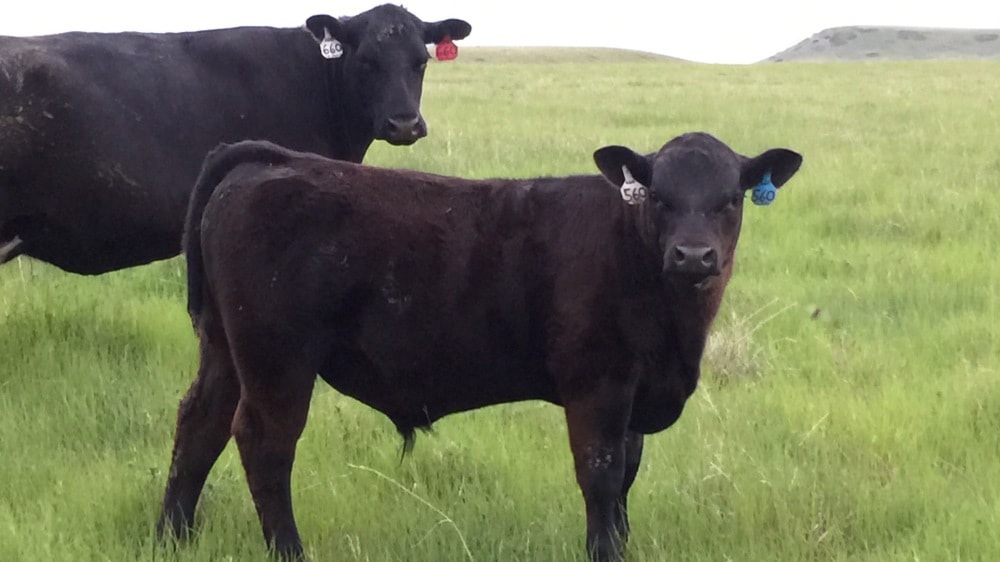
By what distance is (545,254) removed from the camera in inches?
147

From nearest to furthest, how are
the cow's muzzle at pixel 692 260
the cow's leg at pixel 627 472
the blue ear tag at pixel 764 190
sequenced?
the cow's muzzle at pixel 692 260 < the blue ear tag at pixel 764 190 < the cow's leg at pixel 627 472

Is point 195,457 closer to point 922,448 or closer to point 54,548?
point 54,548

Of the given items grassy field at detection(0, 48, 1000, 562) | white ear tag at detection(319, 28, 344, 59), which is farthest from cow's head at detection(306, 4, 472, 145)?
grassy field at detection(0, 48, 1000, 562)

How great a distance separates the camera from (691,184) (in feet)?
11.6

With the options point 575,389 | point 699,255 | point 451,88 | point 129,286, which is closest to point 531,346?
point 575,389

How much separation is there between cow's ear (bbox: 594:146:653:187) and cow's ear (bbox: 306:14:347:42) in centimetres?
359

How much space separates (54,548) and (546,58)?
237 ft

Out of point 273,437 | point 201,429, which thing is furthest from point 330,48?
point 273,437

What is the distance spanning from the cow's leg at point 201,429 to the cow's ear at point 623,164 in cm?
144

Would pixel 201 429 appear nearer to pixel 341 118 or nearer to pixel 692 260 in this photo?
pixel 692 260

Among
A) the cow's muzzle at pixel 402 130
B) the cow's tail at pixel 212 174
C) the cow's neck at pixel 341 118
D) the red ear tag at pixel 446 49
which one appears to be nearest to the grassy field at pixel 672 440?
the cow's tail at pixel 212 174

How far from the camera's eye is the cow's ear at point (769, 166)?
3682 millimetres

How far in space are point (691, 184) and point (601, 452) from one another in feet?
2.86

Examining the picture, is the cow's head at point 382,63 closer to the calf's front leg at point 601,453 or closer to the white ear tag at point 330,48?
the white ear tag at point 330,48
